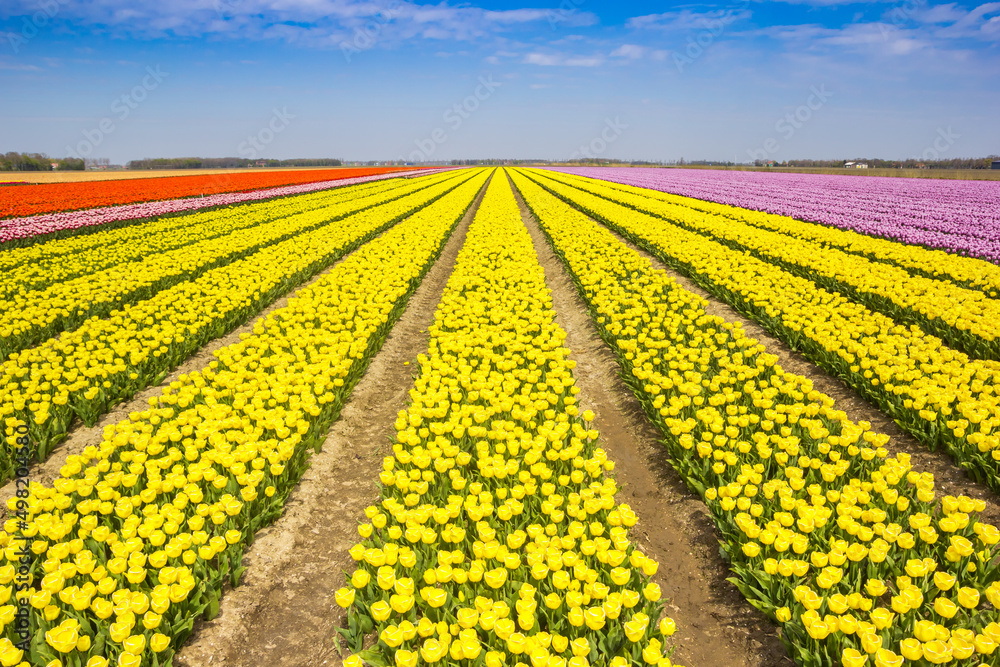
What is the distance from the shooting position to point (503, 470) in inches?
175

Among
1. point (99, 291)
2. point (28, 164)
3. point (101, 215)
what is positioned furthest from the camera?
point (28, 164)

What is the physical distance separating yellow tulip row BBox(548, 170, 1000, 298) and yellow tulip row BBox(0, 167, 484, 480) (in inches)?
623

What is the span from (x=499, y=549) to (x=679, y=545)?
6.88 ft

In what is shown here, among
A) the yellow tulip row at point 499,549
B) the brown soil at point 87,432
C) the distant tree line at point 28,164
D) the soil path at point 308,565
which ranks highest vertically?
the distant tree line at point 28,164

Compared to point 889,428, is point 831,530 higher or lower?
higher

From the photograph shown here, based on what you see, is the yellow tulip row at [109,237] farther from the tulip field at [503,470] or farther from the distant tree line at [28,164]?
the distant tree line at [28,164]

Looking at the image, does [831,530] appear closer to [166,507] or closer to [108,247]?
[166,507]

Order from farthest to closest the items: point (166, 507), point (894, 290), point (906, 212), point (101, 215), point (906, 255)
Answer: point (906, 212) < point (101, 215) < point (906, 255) < point (894, 290) < point (166, 507)

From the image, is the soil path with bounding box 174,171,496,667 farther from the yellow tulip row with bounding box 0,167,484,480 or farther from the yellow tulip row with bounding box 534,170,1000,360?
the yellow tulip row with bounding box 534,170,1000,360

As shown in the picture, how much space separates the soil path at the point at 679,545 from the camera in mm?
3699

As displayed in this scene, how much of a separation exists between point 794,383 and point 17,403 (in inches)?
357

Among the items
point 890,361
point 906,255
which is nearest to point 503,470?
point 890,361

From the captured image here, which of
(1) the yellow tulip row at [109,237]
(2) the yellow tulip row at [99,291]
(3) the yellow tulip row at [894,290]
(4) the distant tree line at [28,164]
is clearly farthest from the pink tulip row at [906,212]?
(4) the distant tree line at [28,164]

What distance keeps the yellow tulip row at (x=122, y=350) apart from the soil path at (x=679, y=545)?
21.4 feet
